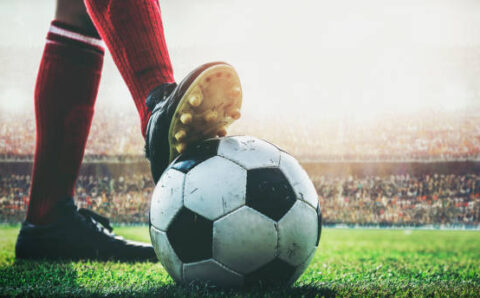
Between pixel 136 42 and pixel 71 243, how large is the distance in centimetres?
101

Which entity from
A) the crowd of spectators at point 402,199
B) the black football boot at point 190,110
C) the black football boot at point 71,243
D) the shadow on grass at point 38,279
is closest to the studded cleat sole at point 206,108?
the black football boot at point 190,110

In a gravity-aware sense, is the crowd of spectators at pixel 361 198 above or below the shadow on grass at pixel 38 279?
below

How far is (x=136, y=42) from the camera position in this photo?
1458 mm

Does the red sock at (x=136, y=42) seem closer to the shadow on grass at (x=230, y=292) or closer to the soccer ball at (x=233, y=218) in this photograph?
the soccer ball at (x=233, y=218)

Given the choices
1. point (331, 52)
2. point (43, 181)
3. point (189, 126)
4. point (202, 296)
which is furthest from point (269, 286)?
point (331, 52)

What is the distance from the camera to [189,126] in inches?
51.7

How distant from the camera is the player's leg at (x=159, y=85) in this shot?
4.19 feet

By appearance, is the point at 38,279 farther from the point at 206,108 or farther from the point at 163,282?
the point at 206,108

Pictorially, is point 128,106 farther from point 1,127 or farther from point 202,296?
point 202,296

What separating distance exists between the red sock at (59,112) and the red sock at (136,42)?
0.42 m

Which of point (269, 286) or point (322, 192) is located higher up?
point (269, 286)

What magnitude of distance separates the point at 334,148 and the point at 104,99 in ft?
33.8

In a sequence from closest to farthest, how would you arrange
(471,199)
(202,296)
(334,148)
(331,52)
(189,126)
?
(202,296) → (189,126) → (471,199) → (334,148) → (331,52)

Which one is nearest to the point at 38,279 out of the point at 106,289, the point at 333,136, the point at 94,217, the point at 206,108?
the point at 106,289
